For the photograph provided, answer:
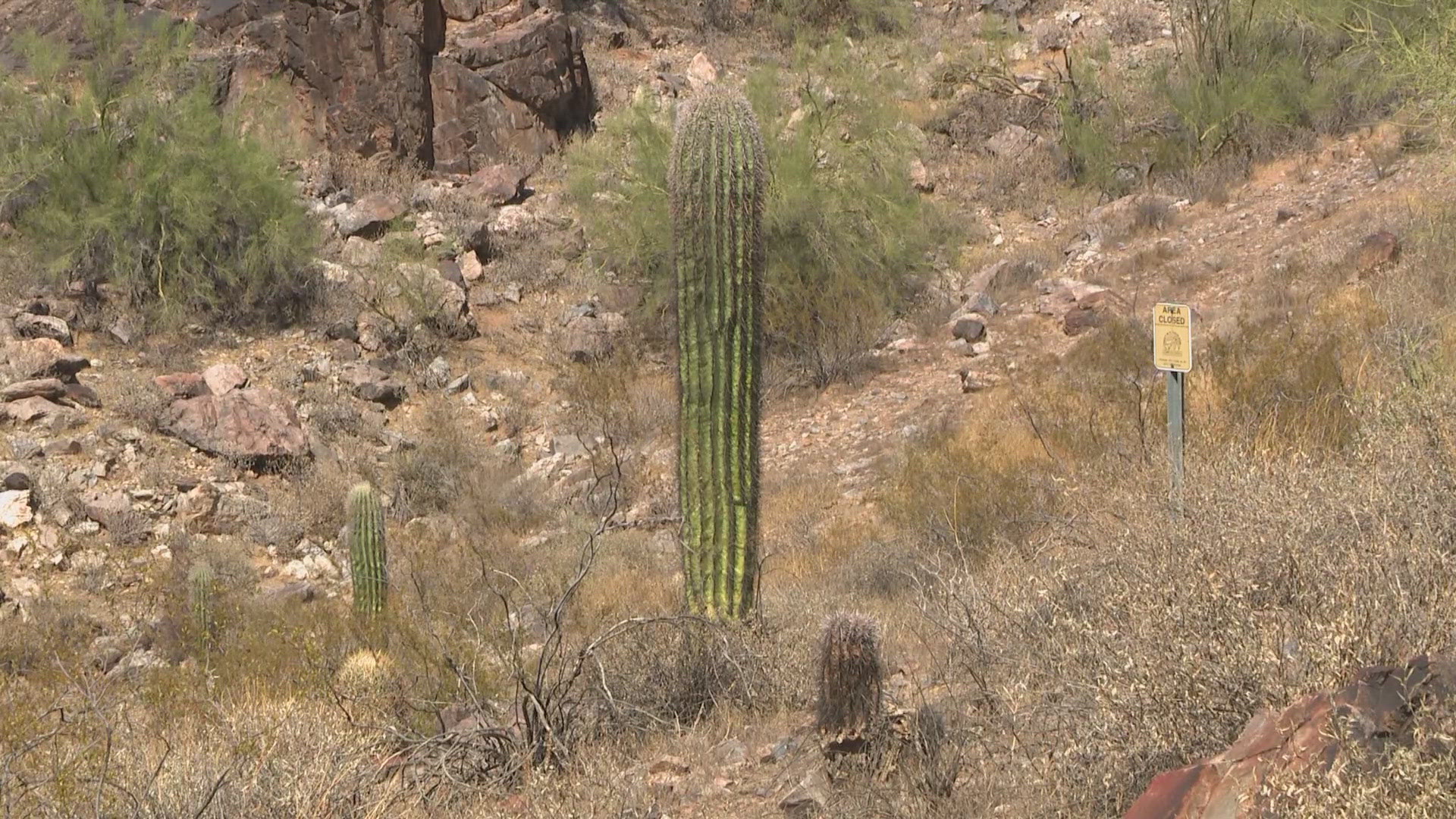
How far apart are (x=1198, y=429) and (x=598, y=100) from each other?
621 inches

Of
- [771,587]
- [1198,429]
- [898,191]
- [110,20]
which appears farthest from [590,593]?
[110,20]

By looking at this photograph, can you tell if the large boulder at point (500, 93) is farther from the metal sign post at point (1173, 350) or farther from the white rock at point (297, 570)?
the metal sign post at point (1173, 350)

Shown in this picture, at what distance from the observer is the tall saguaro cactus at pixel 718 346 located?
6586 mm

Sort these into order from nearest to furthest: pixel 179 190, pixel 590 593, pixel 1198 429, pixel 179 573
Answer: pixel 1198 429, pixel 590 593, pixel 179 573, pixel 179 190

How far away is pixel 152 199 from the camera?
14.0 meters

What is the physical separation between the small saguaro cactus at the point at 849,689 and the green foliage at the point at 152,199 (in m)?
11.3

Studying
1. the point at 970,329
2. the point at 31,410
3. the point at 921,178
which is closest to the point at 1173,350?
the point at 970,329

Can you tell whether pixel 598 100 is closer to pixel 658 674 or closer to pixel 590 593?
pixel 590 593

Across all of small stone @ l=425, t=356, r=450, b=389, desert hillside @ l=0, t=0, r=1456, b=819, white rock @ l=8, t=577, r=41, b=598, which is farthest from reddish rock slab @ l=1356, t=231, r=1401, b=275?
white rock @ l=8, t=577, r=41, b=598

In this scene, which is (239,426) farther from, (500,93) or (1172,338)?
(500,93)

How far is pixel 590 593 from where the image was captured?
8711 millimetres

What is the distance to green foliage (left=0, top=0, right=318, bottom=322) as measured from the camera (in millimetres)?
13953

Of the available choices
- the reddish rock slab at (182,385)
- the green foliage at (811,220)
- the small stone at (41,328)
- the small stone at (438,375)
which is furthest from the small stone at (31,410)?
the green foliage at (811,220)

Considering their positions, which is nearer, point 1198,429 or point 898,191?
point 1198,429
